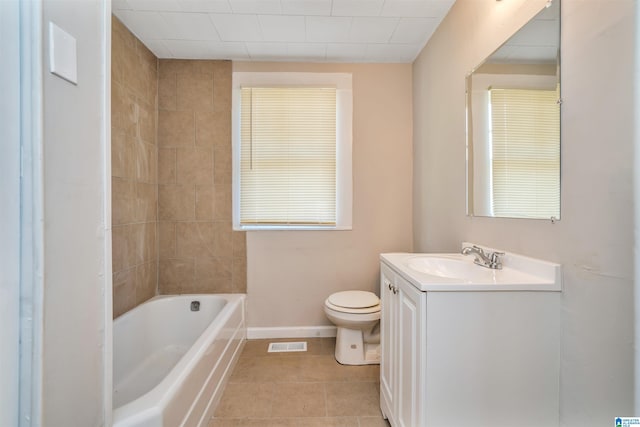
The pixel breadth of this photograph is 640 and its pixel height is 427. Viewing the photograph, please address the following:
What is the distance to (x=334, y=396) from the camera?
1.67 m

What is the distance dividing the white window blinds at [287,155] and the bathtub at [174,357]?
84 cm

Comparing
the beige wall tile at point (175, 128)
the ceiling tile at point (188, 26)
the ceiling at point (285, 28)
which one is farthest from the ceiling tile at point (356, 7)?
the beige wall tile at point (175, 128)

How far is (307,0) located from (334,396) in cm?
241

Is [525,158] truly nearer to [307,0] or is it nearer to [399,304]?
[399,304]

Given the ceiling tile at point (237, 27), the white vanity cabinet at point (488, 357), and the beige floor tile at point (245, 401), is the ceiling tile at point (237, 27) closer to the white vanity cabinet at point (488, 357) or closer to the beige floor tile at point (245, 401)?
the white vanity cabinet at point (488, 357)

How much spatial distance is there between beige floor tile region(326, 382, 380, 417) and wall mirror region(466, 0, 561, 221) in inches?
48.4

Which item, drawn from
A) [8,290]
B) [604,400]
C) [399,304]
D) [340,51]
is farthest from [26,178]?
[340,51]

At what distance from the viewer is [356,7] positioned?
174 cm

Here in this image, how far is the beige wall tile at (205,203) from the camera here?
238 centimetres

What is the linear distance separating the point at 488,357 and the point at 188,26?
8.32 feet

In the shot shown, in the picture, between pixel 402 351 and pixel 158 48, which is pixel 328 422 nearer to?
pixel 402 351

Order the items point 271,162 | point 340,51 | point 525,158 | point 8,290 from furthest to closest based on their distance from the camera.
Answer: point 271,162, point 340,51, point 525,158, point 8,290

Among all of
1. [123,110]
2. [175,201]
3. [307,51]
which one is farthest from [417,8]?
[175,201]

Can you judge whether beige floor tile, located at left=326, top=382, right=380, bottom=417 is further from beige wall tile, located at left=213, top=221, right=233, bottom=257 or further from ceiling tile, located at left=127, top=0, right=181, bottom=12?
ceiling tile, located at left=127, top=0, right=181, bottom=12
